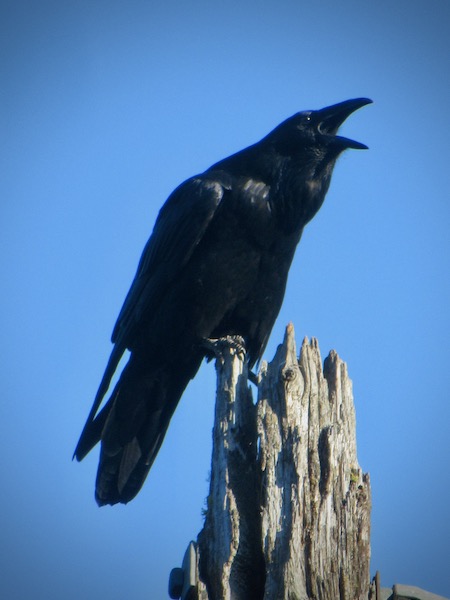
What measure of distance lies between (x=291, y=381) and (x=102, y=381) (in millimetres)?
2433

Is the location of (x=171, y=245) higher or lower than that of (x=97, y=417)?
higher

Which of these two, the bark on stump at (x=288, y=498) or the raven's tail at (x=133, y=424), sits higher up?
the raven's tail at (x=133, y=424)

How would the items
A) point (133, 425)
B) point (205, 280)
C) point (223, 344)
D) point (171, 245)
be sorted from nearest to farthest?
point (223, 344)
point (205, 280)
point (133, 425)
point (171, 245)

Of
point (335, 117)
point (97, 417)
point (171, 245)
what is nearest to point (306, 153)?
point (335, 117)

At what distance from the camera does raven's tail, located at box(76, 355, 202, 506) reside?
225 inches

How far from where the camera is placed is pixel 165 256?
6152 mm

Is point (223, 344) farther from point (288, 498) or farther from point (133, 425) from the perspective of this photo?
point (288, 498)

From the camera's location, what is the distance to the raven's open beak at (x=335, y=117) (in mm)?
6195

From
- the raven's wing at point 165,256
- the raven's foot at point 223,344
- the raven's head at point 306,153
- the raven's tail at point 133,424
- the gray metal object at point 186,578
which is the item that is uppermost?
the raven's head at point 306,153

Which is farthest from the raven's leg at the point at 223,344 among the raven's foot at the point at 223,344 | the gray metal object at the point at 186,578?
the gray metal object at the point at 186,578

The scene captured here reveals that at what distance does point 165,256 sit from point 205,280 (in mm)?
443

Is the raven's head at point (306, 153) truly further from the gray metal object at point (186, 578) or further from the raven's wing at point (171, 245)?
the gray metal object at point (186, 578)

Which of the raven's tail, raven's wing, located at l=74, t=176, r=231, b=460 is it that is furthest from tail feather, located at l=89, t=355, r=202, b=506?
raven's wing, located at l=74, t=176, r=231, b=460

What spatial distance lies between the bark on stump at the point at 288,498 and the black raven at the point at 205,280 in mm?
1830
